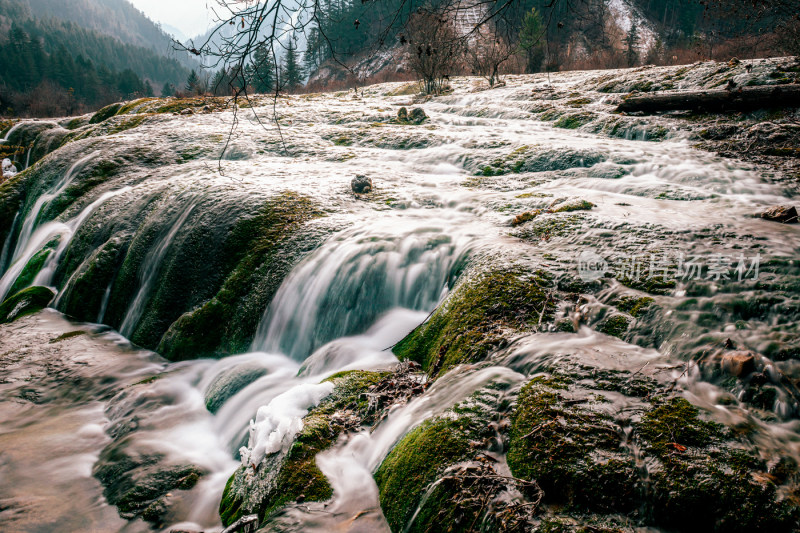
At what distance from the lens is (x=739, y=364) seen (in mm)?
2490

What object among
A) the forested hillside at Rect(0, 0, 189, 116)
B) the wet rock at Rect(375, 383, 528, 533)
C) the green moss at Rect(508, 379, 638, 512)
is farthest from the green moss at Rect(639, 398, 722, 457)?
the forested hillside at Rect(0, 0, 189, 116)

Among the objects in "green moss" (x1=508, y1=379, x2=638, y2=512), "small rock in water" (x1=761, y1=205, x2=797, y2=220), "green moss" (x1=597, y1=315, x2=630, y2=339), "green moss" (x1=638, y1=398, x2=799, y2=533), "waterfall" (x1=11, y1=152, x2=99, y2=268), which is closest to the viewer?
"green moss" (x1=638, y1=398, x2=799, y2=533)

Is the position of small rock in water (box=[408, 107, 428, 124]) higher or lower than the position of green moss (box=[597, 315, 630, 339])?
higher

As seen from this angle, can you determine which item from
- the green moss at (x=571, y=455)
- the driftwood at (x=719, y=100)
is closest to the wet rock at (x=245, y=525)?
the green moss at (x=571, y=455)

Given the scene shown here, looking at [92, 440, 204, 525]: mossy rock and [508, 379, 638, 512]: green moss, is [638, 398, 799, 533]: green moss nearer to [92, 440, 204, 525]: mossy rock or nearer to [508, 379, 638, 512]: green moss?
[508, 379, 638, 512]: green moss

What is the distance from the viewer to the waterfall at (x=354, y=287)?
480cm

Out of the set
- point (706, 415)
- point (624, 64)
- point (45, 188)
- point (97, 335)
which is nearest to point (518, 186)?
point (706, 415)

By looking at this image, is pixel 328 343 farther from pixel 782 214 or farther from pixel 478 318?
pixel 782 214

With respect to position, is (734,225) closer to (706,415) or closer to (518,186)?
(706,415)

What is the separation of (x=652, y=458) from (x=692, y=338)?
3.68 feet

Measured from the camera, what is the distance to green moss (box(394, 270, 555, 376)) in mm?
3342

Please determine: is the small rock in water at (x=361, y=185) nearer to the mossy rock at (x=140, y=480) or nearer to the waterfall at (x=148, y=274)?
the waterfall at (x=148, y=274)

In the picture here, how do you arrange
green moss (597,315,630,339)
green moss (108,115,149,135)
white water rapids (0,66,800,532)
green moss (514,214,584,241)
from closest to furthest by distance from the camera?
white water rapids (0,66,800,532) < green moss (597,315,630,339) < green moss (514,214,584,241) < green moss (108,115,149,135)

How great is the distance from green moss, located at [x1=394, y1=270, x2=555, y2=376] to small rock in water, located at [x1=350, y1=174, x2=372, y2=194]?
3.78m
